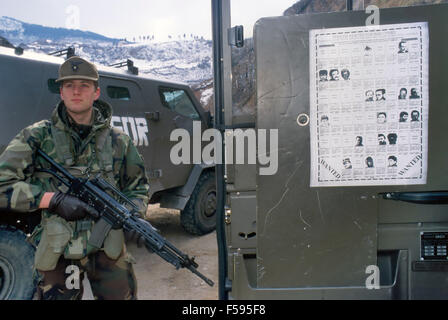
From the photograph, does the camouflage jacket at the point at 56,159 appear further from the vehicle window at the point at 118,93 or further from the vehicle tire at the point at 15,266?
the vehicle window at the point at 118,93

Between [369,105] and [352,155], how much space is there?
246mm

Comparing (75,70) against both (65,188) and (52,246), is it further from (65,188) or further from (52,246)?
(52,246)

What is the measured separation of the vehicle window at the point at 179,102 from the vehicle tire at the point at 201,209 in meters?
0.90

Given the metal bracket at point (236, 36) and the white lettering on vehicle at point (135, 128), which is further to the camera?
the white lettering on vehicle at point (135, 128)

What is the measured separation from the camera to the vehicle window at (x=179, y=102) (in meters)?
4.17

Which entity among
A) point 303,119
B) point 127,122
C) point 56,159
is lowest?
point 56,159

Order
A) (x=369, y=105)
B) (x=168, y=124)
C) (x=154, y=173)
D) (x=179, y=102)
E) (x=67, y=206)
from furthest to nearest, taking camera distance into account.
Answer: (x=179, y=102) → (x=168, y=124) → (x=154, y=173) → (x=67, y=206) → (x=369, y=105)

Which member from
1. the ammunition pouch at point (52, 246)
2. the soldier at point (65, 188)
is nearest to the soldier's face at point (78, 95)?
the soldier at point (65, 188)

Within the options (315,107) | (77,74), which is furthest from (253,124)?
(77,74)

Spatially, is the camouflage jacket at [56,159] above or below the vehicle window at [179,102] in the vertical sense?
below

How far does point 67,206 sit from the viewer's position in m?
1.77

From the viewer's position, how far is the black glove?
1.77m

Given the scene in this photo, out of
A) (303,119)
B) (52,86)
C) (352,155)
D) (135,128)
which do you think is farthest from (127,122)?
(352,155)
